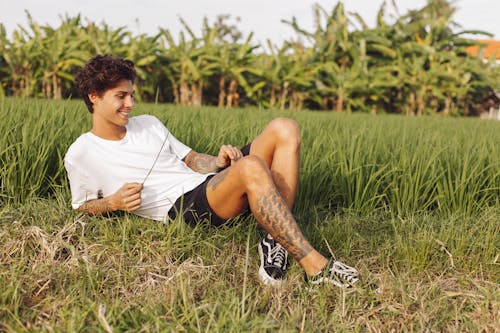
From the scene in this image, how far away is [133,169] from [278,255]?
0.68m

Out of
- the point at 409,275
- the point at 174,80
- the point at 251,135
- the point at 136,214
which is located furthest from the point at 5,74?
the point at 409,275

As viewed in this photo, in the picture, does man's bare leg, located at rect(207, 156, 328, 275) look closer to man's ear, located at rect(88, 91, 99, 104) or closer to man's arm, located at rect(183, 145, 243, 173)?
man's arm, located at rect(183, 145, 243, 173)

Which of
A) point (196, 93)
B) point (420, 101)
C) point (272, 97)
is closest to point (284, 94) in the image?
point (272, 97)

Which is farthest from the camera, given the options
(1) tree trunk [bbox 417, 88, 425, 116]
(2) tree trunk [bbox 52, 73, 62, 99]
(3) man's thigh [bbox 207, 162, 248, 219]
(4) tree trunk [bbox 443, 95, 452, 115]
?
(4) tree trunk [bbox 443, 95, 452, 115]

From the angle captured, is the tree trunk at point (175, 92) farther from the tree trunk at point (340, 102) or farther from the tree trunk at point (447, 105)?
the tree trunk at point (447, 105)

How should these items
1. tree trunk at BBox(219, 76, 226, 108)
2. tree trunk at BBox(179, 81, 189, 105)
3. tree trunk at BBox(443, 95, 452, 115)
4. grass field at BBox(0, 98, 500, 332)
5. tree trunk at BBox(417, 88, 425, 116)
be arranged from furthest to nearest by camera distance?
tree trunk at BBox(443, 95, 452, 115) < tree trunk at BBox(417, 88, 425, 116) < tree trunk at BBox(219, 76, 226, 108) < tree trunk at BBox(179, 81, 189, 105) < grass field at BBox(0, 98, 500, 332)

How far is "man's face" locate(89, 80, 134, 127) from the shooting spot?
1915mm

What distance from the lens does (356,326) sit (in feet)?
4.86

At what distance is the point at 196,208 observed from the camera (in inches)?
74.7

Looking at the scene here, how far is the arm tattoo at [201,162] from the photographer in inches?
82.2

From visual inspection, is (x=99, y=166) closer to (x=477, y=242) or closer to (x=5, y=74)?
(x=477, y=242)

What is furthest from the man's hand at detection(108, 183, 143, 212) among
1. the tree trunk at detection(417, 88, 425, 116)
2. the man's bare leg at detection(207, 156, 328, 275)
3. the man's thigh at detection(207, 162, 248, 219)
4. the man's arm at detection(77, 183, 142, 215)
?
the tree trunk at detection(417, 88, 425, 116)

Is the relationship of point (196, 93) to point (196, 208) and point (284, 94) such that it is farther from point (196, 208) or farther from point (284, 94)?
point (196, 208)

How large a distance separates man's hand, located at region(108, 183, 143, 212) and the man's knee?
582mm
